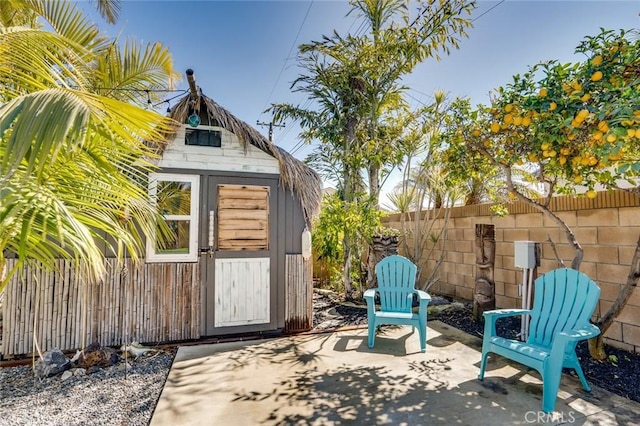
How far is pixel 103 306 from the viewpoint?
4.03 metres

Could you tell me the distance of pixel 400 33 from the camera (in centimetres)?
594

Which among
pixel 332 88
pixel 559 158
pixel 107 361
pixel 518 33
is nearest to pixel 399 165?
pixel 332 88

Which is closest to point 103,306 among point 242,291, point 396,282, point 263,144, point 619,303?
point 242,291

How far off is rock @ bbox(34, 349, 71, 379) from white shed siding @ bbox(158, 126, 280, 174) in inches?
89.4

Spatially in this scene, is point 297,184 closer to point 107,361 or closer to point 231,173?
point 231,173

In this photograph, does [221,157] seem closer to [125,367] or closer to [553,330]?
[125,367]

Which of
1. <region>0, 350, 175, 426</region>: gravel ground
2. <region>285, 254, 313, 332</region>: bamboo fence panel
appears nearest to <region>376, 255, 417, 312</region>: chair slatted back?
<region>285, 254, 313, 332</region>: bamboo fence panel

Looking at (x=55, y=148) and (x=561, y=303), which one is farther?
(x=561, y=303)

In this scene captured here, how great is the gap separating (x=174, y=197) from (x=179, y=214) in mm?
240

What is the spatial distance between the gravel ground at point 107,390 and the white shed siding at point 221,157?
227 cm

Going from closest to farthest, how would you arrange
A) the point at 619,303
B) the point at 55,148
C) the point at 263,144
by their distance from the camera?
the point at 55,148 → the point at 619,303 → the point at 263,144

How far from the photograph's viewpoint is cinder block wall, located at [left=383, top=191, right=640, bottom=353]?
3.51 m

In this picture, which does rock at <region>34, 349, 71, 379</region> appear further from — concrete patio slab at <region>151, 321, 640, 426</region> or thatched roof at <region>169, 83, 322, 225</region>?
thatched roof at <region>169, 83, 322, 225</region>

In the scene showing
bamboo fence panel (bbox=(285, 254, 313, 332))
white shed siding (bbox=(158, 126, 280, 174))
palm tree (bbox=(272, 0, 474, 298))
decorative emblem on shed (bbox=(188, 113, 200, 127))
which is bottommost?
bamboo fence panel (bbox=(285, 254, 313, 332))
